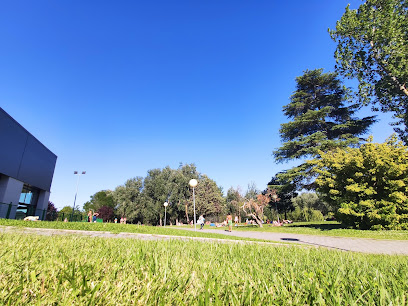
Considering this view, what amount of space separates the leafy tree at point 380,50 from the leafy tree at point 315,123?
224 cm

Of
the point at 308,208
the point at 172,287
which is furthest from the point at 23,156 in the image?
the point at 308,208

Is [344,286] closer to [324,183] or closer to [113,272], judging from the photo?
[113,272]

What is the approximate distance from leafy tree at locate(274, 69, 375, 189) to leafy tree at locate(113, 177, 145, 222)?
108 feet

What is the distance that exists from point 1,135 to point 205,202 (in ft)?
124

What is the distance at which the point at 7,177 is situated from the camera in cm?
1948

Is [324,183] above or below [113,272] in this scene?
above

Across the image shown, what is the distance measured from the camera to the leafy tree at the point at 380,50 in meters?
18.8

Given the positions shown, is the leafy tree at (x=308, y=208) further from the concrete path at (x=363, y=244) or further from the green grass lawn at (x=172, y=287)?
the green grass lawn at (x=172, y=287)

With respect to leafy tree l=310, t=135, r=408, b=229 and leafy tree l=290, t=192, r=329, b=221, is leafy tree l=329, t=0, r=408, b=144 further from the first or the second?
leafy tree l=290, t=192, r=329, b=221

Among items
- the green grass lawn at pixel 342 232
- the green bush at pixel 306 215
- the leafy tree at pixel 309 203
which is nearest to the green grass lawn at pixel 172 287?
the green grass lawn at pixel 342 232

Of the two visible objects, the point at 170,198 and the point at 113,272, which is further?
the point at 170,198

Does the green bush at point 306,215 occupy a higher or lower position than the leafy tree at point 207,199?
lower

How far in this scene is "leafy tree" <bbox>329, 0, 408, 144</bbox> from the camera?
18750mm

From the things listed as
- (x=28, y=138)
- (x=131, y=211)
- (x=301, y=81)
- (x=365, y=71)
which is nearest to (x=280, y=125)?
(x=301, y=81)
